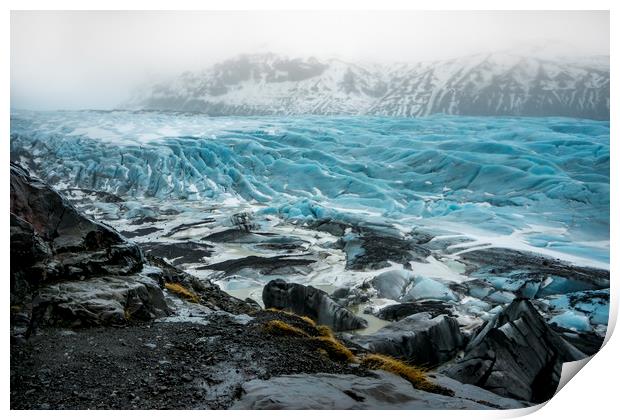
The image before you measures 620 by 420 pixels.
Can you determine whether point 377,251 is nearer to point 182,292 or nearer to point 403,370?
point 403,370

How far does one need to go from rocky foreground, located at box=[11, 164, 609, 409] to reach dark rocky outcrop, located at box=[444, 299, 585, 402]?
11 mm

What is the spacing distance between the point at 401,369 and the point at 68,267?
3013mm

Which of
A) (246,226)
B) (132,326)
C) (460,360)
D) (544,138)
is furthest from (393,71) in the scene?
(132,326)

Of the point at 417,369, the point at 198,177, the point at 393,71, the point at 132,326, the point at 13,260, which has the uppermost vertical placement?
the point at 393,71

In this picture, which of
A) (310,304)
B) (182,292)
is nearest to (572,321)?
(310,304)

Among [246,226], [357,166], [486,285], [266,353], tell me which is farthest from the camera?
[357,166]

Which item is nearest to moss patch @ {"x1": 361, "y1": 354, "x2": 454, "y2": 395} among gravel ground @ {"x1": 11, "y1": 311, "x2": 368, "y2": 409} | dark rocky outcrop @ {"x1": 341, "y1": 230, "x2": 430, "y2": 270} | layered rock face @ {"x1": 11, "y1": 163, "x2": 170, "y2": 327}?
gravel ground @ {"x1": 11, "y1": 311, "x2": 368, "y2": 409}

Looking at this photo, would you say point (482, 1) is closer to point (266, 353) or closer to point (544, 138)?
point (544, 138)

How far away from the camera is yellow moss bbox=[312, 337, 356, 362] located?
409 cm

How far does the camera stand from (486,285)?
4582 millimetres

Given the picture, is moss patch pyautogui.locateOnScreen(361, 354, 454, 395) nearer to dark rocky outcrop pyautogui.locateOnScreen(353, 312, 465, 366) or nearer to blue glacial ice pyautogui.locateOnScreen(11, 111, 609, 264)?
dark rocky outcrop pyautogui.locateOnScreen(353, 312, 465, 366)

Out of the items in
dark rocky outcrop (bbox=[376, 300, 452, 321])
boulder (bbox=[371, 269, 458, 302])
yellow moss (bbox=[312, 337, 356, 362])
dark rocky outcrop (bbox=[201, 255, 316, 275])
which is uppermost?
dark rocky outcrop (bbox=[201, 255, 316, 275])

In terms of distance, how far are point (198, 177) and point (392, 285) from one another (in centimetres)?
240

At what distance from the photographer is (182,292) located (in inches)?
184
